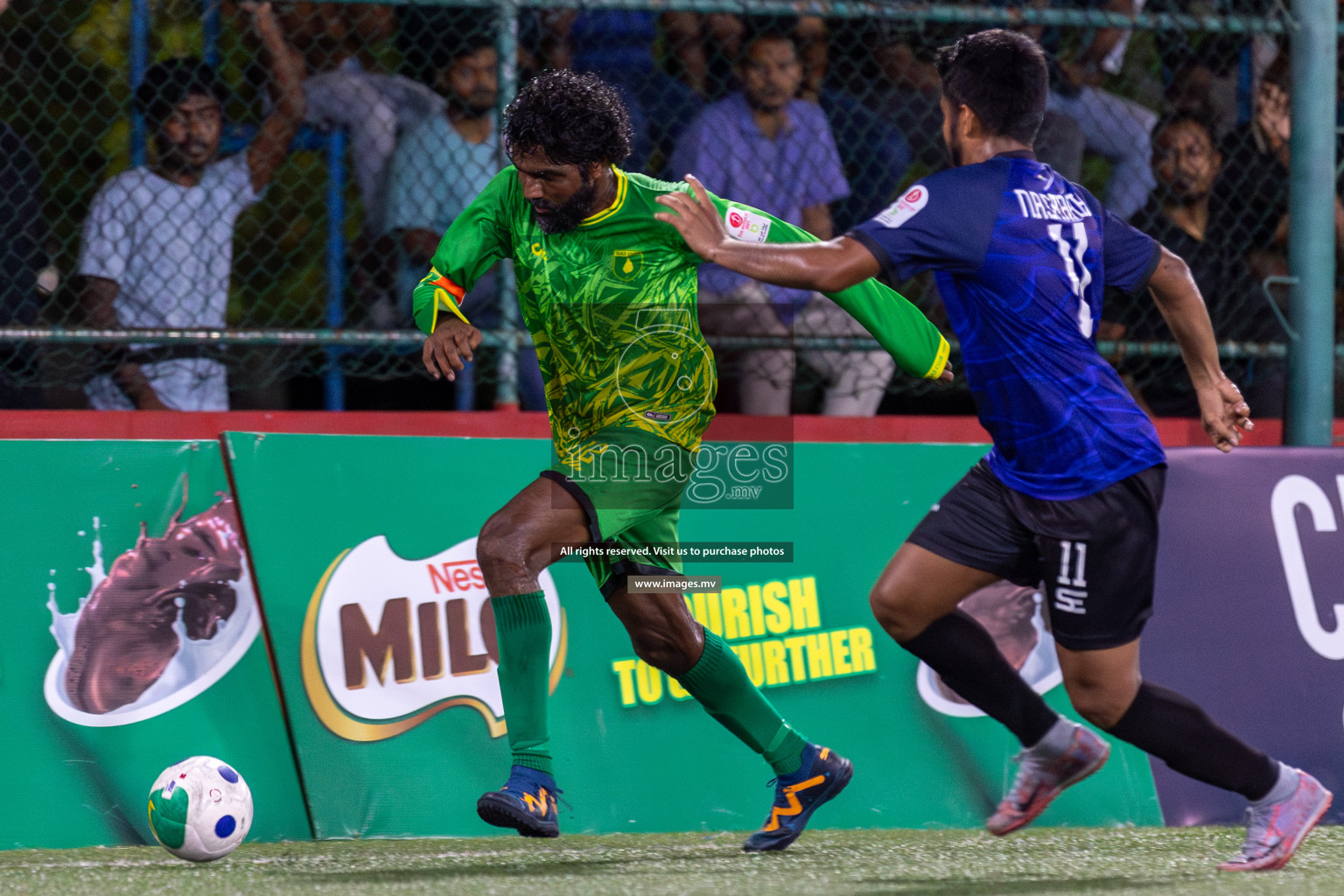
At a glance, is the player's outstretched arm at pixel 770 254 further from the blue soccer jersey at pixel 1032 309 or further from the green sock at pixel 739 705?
the green sock at pixel 739 705

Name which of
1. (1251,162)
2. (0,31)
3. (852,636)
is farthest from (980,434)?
(0,31)

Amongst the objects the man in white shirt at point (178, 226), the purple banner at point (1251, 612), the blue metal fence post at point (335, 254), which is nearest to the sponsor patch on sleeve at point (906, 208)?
the purple banner at point (1251, 612)

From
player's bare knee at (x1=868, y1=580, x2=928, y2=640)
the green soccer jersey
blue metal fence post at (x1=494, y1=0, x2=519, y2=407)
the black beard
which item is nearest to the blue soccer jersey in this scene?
player's bare knee at (x1=868, y1=580, x2=928, y2=640)

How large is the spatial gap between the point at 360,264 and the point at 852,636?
87.2 inches

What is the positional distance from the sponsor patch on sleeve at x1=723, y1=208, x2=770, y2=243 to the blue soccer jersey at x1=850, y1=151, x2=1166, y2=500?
569mm

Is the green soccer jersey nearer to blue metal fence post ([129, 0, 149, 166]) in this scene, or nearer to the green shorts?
the green shorts

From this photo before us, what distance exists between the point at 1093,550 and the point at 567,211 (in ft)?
5.35

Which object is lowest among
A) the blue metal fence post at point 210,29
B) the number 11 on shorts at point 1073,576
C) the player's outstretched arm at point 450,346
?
the number 11 on shorts at point 1073,576

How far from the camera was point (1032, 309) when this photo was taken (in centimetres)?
350

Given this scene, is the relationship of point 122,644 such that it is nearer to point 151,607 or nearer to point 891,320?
point 151,607

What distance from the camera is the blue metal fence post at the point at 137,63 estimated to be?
5.30 m

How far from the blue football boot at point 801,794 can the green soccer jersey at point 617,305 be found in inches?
38.4

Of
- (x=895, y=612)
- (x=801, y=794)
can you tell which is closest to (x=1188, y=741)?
(x=895, y=612)

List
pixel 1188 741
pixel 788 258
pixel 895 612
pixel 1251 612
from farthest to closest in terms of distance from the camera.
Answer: pixel 1251 612, pixel 895 612, pixel 1188 741, pixel 788 258
